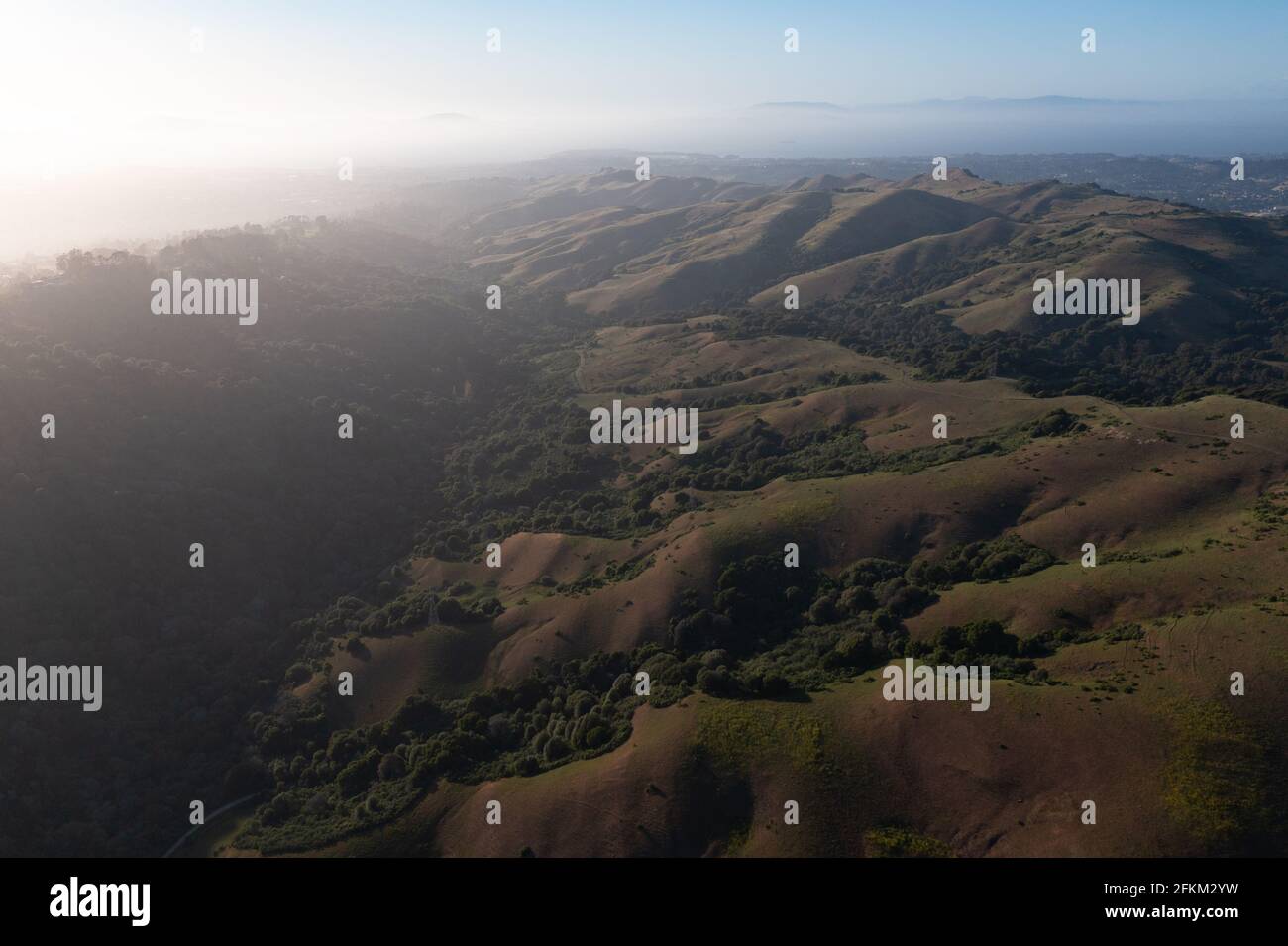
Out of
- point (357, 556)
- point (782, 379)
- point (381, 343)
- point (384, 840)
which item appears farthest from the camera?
point (381, 343)

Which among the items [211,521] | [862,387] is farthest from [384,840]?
[862,387]

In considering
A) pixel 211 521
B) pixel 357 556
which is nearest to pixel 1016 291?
pixel 357 556

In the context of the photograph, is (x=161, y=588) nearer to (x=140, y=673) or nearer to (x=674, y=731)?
(x=140, y=673)

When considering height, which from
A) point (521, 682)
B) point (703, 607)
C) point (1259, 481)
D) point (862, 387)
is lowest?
point (521, 682)

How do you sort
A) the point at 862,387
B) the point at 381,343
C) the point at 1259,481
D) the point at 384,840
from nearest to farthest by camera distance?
the point at 384,840, the point at 1259,481, the point at 862,387, the point at 381,343

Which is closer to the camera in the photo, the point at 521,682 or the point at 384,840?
the point at 384,840

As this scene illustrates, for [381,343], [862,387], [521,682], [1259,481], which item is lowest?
[521,682]

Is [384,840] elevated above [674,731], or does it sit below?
below

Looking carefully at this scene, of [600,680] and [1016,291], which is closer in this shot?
[600,680]

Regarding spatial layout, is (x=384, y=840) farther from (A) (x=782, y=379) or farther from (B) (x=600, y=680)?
(A) (x=782, y=379)
